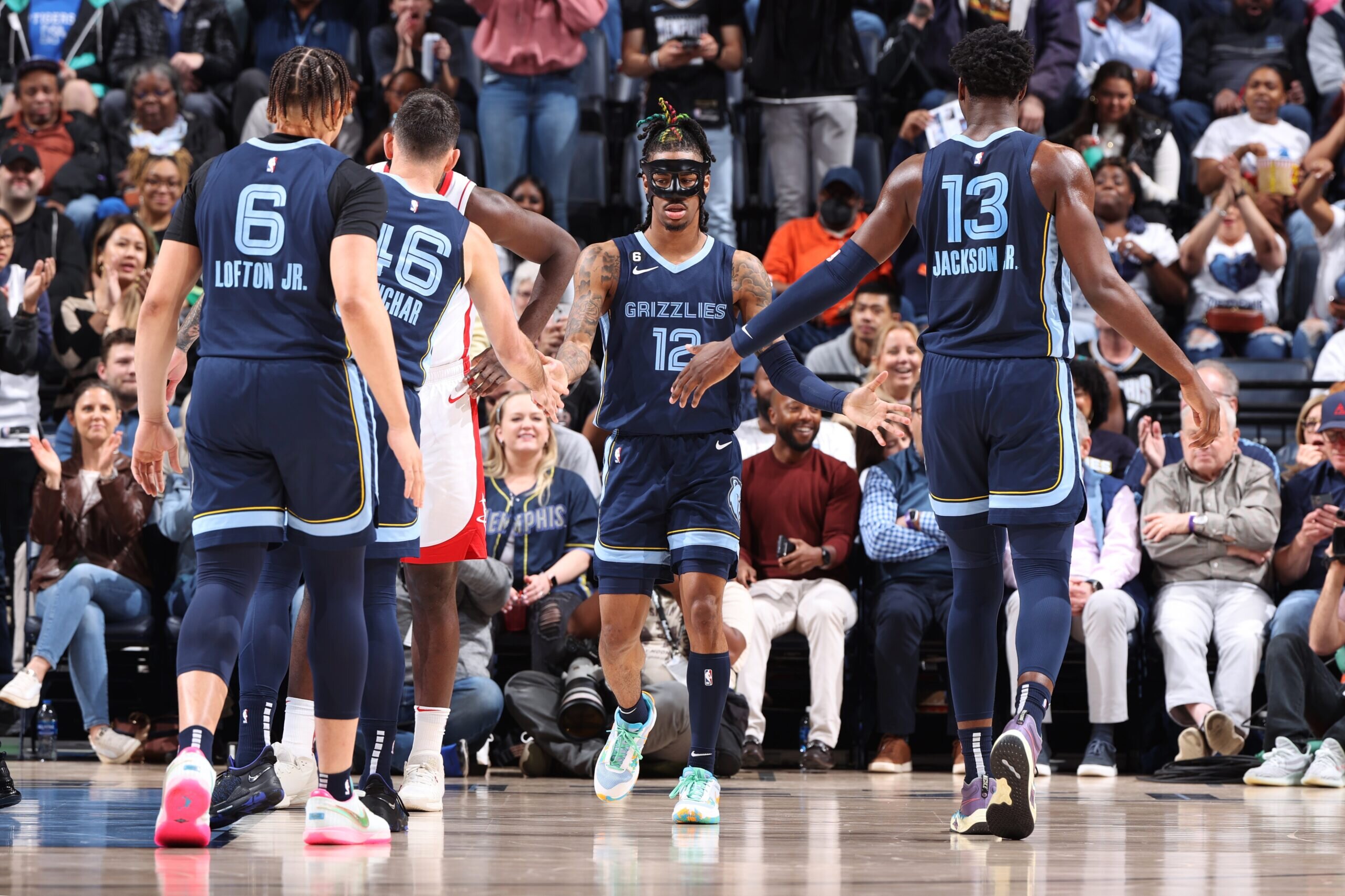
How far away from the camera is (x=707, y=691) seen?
526 centimetres

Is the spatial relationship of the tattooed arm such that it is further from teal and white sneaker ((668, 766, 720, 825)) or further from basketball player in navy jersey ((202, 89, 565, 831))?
teal and white sneaker ((668, 766, 720, 825))

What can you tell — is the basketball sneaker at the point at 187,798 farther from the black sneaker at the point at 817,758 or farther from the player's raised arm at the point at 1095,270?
the black sneaker at the point at 817,758

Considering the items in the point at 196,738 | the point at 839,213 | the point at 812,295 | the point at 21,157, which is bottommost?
the point at 196,738

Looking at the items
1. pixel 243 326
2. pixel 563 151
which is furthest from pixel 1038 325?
pixel 563 151

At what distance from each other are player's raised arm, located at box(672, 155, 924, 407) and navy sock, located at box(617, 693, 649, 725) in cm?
140

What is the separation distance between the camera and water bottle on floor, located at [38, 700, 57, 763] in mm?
7789

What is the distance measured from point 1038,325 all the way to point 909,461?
154 inches

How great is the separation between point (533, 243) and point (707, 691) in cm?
162

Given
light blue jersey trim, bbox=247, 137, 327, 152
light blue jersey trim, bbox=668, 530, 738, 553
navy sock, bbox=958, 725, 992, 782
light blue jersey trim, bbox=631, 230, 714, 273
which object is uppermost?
light blue jersey trim, bbox=247, 137, 327, 152

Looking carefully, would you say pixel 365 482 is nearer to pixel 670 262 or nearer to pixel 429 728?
pixel 429 728

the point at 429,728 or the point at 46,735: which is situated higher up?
the point at 429,728

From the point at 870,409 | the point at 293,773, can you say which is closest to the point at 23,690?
the point at 293,773

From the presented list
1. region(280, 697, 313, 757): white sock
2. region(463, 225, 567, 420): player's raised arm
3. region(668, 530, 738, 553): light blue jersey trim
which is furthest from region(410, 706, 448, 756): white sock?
region(463, 225, 567, 420): player's raised arm

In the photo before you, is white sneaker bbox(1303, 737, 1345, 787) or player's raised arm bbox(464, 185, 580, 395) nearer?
player's raised arm bbox(464, 185, 580, 395)
